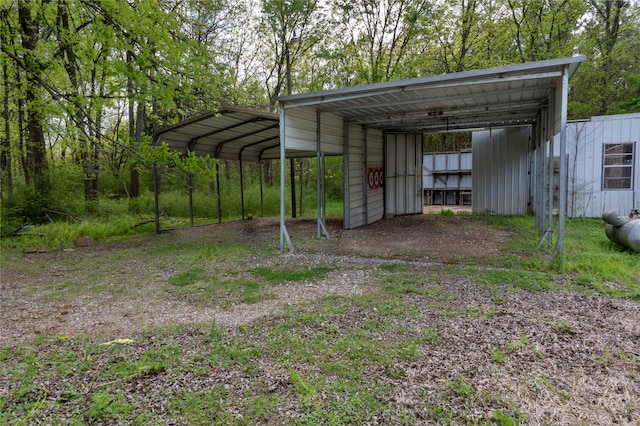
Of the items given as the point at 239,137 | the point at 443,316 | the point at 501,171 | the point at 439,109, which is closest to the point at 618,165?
the point at 501,171

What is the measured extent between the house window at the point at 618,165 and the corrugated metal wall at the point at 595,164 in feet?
0.29

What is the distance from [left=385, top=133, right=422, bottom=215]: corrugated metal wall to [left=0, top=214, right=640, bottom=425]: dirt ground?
4855 millimetres

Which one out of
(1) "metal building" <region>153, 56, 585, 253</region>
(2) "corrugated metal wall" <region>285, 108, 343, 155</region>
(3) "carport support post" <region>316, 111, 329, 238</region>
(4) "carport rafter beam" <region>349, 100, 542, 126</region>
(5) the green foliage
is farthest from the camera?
(3) "carport support post" <region>316, 111, 329, 238</region>

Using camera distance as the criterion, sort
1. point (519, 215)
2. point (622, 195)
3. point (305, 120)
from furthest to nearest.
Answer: point (519, 215), point (622, 195), point (305, 120)

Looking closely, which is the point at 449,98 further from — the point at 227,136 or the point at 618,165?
the point at 618,165

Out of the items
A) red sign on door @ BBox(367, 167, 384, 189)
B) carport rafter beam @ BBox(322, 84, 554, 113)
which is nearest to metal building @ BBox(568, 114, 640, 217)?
carport rafter beam @ BBox(322, 84, 554, 113)

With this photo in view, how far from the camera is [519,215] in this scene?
11289 millimetres

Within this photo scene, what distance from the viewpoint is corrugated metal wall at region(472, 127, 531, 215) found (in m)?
11.6

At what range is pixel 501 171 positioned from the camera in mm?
11859

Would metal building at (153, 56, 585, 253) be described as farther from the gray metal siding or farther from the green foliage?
the green foliage

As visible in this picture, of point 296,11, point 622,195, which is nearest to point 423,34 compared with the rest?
point 296,11

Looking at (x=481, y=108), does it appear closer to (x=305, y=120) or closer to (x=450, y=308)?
(x=305, y=120)

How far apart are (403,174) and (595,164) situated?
531cm

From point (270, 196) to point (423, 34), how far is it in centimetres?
903
